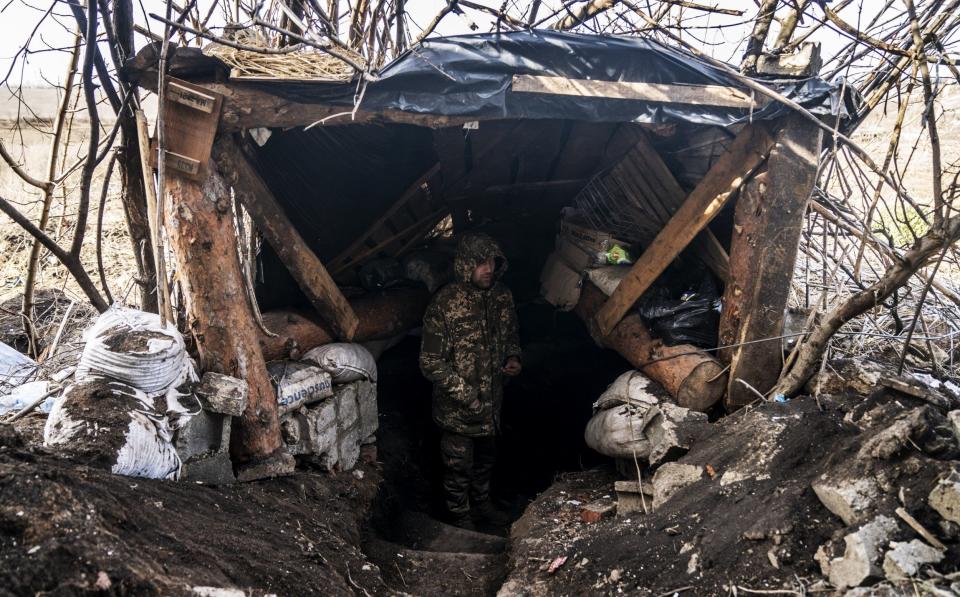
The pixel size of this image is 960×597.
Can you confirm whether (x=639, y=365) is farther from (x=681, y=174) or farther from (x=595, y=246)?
(x=681, y=174)

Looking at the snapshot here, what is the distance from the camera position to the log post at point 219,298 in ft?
11.7

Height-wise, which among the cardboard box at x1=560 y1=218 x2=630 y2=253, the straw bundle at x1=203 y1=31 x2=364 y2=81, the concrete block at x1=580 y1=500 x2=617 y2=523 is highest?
the straw bundle at x1=203 y1=31 x2=364 y2=81

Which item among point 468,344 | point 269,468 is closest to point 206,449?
point 269,468

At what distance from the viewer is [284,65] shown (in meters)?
3.80

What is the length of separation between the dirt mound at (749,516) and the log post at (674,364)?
31cm

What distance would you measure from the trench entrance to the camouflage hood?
1.76m

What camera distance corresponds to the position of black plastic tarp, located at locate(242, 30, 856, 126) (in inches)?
142

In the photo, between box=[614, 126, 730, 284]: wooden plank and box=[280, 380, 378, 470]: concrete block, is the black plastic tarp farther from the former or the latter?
box=[280, 380, 378, 470]: concrete block

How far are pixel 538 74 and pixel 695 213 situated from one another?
59.6 inches

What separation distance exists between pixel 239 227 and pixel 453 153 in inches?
67.4

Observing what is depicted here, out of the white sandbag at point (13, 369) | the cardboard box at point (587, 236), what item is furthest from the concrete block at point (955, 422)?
the white sandbag at point (13, 369)

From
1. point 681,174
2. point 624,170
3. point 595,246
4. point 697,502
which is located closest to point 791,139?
point 681,174

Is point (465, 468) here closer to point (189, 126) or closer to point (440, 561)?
point (440, 561)

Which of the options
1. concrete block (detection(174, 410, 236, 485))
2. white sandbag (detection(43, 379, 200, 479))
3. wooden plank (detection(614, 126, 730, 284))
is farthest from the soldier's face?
white sandbag (detection(43, 379, 200, 479))
